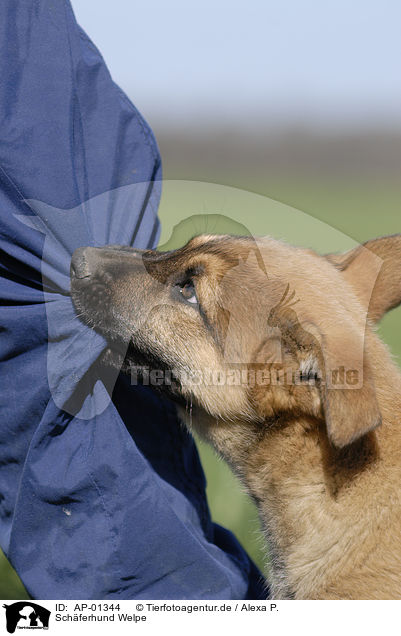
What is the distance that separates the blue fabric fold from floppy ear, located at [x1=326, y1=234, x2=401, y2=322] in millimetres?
1193

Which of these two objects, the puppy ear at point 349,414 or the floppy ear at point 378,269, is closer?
the puppy ear at point 349,414

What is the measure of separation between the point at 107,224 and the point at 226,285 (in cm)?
61

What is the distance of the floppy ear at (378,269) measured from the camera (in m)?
3.51

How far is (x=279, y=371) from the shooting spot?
9.77 ft

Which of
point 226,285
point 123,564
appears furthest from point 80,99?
point 123,564

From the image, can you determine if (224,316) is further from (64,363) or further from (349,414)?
(349,414)

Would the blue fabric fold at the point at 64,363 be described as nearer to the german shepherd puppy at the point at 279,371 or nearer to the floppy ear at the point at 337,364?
the german shepherd puppy at the point at 279,371

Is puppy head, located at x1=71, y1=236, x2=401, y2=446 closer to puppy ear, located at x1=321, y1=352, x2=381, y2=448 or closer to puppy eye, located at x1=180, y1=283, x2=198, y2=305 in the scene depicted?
puppy eye, located at x1=180, y1=283, x2=198, y2=305
